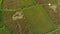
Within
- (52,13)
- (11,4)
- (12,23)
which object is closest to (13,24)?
(12,23)

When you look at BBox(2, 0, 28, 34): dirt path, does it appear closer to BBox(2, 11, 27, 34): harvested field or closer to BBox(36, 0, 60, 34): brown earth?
BBox(2, 11, 27, 34): harvested field

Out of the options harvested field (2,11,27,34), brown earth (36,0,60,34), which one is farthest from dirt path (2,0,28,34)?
brown earth (36,0,60,34)

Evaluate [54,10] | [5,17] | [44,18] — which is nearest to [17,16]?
[5,17]

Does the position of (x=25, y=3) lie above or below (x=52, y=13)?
above

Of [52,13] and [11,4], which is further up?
[11,4]

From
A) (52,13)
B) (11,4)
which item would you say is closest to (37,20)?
(52,13)

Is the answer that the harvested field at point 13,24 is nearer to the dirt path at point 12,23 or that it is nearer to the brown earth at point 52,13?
the dirt path at point 12,23

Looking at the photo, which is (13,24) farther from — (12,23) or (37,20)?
(37,20)

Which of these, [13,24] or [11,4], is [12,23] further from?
[11,4]

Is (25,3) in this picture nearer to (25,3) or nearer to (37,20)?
(25,3)

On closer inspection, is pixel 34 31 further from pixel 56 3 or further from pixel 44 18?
pixel 56 3
